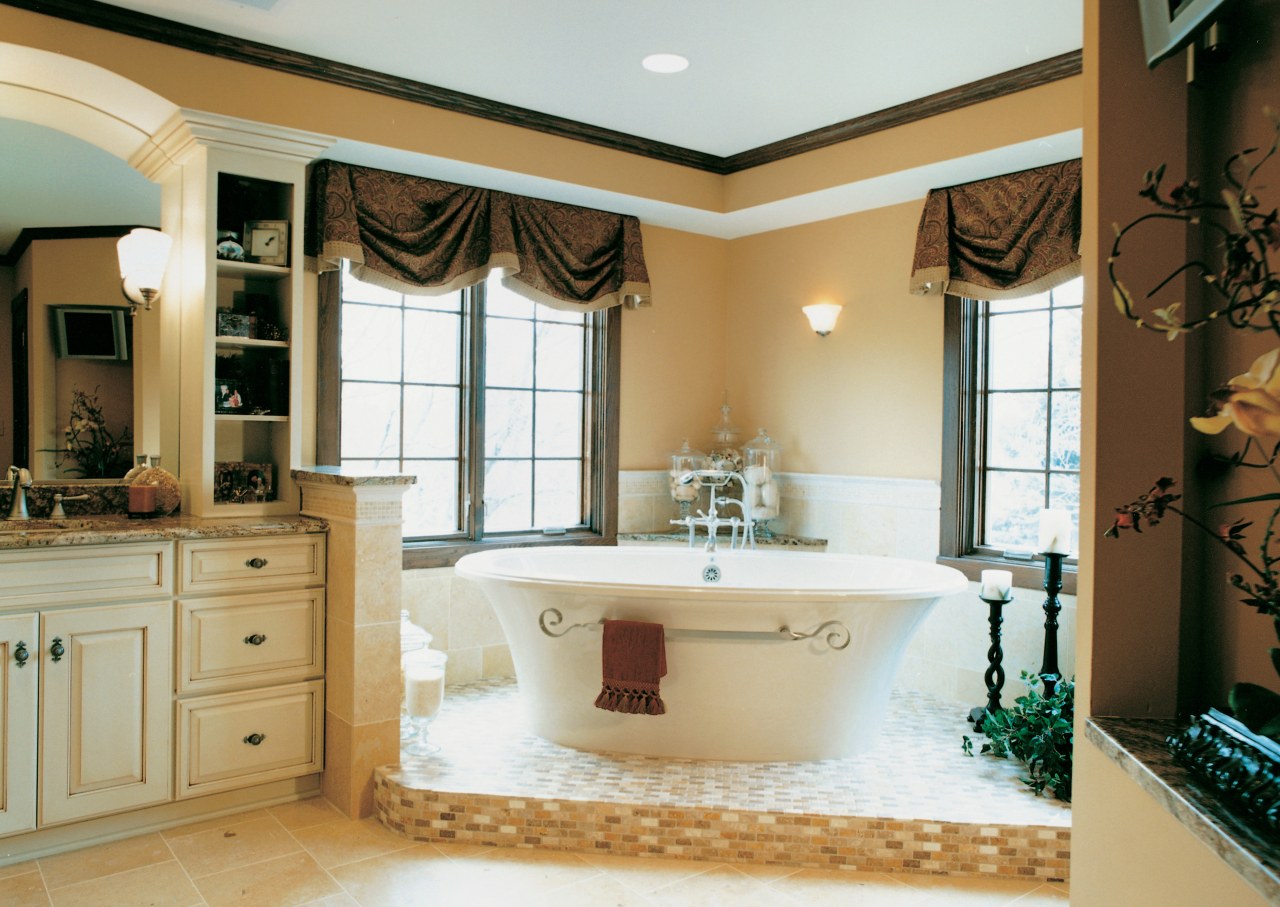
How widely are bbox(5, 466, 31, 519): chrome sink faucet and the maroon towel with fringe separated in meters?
1.96

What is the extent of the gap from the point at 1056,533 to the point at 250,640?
9.14 ft

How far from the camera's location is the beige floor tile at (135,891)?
99.8 inches

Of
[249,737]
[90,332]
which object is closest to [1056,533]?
[249,737]

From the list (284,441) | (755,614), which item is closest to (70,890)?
(284,441)

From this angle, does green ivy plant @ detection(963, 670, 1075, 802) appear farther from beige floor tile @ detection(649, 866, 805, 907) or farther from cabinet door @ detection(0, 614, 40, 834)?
cabinet door @ detection(0, 614, 40, 834)

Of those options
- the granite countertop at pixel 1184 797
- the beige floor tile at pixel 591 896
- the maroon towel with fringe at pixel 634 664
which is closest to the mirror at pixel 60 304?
the maroon towel with fringe at pixel 634 664

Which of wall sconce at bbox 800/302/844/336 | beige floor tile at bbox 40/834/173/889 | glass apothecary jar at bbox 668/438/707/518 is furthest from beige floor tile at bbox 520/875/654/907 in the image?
wall sconce at bbox 800/302/844/336

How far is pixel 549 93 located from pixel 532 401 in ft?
4.74

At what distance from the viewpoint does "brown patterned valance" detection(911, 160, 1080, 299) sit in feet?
12.1

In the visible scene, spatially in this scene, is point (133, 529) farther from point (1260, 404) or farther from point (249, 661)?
point (1260, 404)

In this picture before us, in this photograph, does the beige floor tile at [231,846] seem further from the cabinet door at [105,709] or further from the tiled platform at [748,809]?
the tiled platform at [748,809]

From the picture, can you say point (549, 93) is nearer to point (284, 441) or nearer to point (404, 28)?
point (404, 28)

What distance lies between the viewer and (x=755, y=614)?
3129 mm

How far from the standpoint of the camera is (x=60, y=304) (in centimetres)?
330
